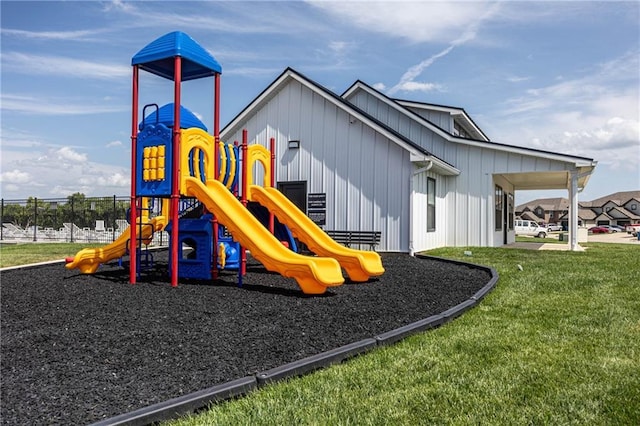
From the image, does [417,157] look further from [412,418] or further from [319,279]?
[412,418]

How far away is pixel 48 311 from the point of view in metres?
6.08

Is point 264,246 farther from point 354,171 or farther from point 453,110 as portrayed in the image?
point 453,110

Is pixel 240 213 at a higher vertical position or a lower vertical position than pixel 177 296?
higher

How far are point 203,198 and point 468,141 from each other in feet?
38.7

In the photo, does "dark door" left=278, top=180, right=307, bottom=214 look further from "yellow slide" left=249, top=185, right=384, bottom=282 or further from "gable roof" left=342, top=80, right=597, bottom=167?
"yellow slide" left=249, top=185, right=384, bottom=282

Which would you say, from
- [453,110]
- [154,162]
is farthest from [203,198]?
[453,110]

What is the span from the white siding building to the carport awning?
227 millimetres

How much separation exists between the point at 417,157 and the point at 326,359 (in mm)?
10753

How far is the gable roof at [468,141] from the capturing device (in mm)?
15555

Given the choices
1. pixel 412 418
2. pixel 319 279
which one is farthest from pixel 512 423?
pixel 319 279

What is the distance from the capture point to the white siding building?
1455 centimetres

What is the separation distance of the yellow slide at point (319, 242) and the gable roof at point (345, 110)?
18.2 feet

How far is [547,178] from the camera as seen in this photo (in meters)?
20.0

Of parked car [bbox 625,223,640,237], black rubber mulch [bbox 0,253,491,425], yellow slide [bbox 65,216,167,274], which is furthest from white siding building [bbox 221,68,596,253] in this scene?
parked car [bbox 625,223,640,237]
